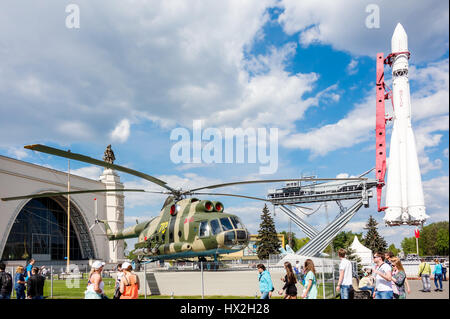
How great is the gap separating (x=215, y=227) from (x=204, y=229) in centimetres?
53

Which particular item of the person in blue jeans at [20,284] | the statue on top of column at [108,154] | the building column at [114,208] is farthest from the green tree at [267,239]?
the person in blue jeans at [20,284]

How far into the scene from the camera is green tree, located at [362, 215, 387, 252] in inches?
2494

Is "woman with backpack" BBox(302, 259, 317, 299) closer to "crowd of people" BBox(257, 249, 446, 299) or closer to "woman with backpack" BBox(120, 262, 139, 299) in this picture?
"crowd of people" BBox(257, 249, 446, 299)

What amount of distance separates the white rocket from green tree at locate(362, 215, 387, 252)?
66.0 ft

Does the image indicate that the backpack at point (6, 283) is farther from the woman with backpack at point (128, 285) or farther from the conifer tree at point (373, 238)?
the conifer tree at point (373, 238)

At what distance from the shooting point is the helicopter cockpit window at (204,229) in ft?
57.9

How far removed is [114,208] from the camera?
57250 millimetres

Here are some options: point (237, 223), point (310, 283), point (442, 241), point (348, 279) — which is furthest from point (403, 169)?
Answer: point (442, 241)

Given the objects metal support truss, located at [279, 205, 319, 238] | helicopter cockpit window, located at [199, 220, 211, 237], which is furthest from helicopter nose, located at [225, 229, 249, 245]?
metal support truss, located at [279, 205, 319, 238]

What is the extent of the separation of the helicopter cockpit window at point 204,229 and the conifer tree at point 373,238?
171 ft
